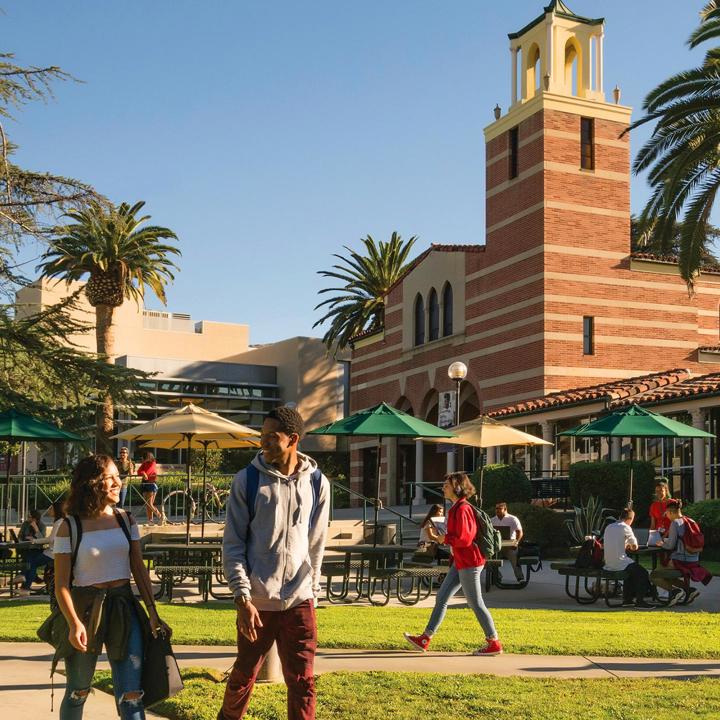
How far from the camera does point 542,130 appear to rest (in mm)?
34531

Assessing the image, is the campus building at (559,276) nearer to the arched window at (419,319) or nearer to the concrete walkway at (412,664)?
the arched window at (419,319)

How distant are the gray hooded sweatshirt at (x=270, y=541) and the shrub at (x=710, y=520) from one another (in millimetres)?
16871

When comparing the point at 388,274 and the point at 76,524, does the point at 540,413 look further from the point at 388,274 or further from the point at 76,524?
the point at 76,524

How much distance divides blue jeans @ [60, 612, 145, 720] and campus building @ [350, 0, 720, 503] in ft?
85.2

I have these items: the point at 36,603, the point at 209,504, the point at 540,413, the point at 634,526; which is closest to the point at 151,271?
the point at 209,504

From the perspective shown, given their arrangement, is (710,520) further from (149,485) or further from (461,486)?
(149,485)

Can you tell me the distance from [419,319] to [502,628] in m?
30.4

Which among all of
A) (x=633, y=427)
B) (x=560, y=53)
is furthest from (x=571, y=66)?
(x=633, y=427)

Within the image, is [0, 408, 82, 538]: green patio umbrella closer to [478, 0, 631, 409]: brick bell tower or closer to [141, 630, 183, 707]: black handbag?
[141, 630, 183, 707]: black handbag

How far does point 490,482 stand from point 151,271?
72.1ft

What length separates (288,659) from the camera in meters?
5.64

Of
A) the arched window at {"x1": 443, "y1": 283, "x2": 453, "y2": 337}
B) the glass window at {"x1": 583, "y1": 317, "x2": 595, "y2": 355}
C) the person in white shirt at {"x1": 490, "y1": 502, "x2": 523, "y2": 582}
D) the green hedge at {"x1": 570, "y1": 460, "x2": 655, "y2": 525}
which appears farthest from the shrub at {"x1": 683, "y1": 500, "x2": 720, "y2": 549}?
the arched window at {"x1": 443, "y1": 283, "x2": 453, "y2": 337}

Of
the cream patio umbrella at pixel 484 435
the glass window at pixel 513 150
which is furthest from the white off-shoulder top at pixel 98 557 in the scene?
the glass window at pixel 513 150

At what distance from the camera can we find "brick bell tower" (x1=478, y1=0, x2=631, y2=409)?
111ft
